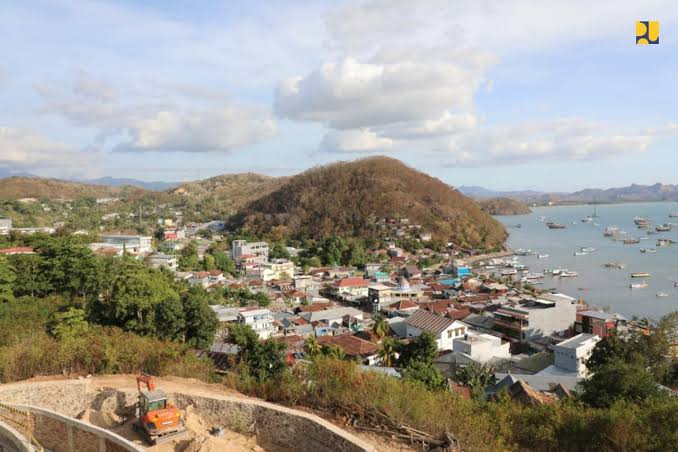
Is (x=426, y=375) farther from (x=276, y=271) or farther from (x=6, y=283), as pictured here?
(x=276, y=271)

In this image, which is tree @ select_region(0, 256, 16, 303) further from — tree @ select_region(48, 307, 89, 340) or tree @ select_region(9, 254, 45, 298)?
tree @ select_region(48, 307, 89, 340)

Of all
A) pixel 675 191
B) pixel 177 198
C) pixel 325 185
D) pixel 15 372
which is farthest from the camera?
pixel 675 191

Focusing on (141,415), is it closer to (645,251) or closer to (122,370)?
(122,370)

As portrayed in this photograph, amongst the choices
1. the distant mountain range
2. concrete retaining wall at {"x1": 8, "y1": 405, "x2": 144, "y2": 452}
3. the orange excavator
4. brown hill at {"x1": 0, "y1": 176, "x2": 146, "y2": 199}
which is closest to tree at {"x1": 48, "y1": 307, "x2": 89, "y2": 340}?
concrete retaining wall at {"x1": 8, "y1": 405, "x2": 144, "y2": 452}

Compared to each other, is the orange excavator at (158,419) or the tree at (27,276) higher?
the tree at (27,276)

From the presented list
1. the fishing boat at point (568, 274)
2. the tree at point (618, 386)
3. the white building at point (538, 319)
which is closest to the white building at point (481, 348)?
the white building at point (538, 319)

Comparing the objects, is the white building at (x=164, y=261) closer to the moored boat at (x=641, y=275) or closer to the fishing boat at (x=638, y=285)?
the fishing boat at (x=638, y=285)

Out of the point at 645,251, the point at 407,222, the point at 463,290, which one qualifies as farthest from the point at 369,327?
the point at 645,251
